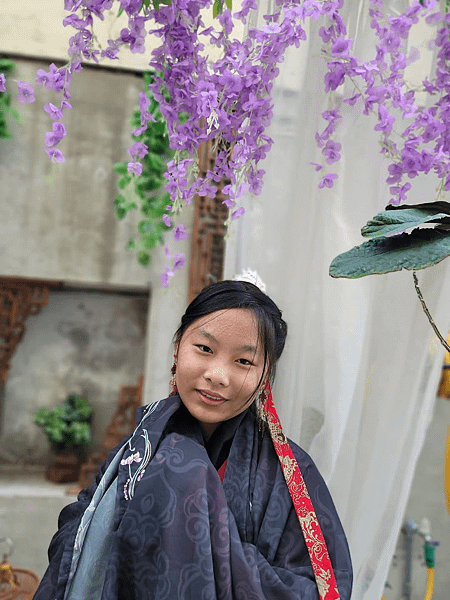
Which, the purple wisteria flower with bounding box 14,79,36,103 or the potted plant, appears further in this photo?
the potted plant

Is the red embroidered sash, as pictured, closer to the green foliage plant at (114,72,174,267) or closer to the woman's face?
the woman's face

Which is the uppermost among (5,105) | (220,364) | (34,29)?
(34,29)

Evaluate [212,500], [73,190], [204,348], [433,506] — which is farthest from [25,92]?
[433,506]

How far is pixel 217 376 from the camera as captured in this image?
1.23 m

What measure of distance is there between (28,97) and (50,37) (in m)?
2.51

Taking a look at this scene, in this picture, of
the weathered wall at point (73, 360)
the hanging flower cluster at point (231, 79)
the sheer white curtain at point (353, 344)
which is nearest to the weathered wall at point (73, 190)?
the weathered wall at point (73, 360)

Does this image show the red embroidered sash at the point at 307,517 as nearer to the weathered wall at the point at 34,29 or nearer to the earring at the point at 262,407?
the earring at the point at 262,407

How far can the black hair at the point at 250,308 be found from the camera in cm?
130

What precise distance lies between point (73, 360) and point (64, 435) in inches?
20.2

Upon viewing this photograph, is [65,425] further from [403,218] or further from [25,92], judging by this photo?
[403,218]

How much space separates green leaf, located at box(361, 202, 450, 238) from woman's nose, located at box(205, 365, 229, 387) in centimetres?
41

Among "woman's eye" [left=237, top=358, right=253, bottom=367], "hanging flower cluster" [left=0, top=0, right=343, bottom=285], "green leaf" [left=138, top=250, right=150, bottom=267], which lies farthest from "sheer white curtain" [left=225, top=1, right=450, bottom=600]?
"green leaf" [left=138, top=250, right=150, bottom=267]

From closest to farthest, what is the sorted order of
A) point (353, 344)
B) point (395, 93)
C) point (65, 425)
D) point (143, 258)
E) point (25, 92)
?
point (25, 92)
point (395, 93)
point (353, 344)
point (143, 258)
point (65, 425)

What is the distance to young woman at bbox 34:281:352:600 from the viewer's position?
112 centimetres
